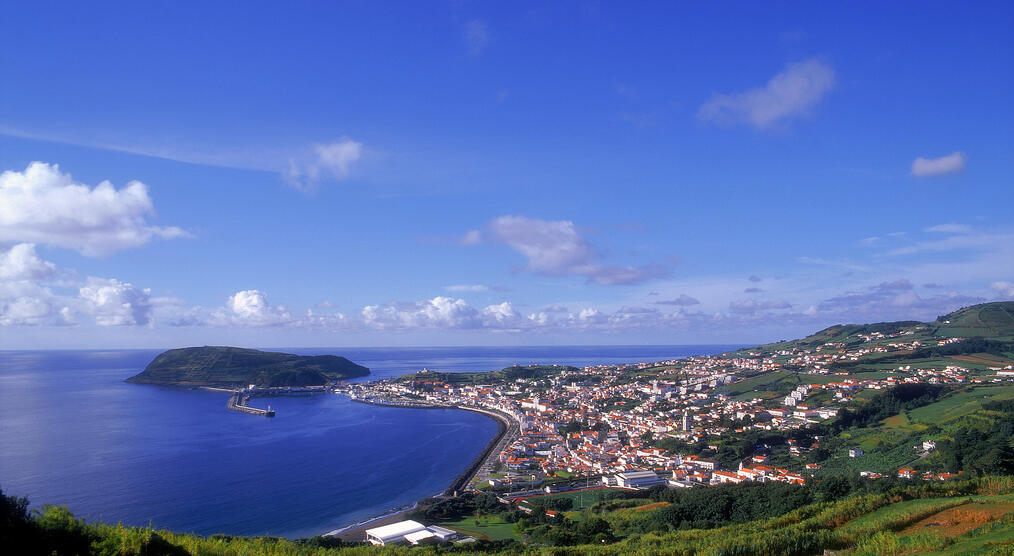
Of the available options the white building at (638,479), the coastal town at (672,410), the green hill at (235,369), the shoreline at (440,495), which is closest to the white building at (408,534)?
the shoreline at (440,495)

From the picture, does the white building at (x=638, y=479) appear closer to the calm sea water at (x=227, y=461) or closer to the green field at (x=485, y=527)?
the green field at (x=485, y=527)

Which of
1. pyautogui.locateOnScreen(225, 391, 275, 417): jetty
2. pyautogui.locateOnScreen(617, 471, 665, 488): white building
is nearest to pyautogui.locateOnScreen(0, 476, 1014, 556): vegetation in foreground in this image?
pyautogui.locateOnScreen(617, 471, 665, 488): white building

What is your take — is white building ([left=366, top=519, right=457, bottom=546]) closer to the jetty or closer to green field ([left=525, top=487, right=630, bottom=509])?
green field ([left=525, top=487, right=630, bottom=509])

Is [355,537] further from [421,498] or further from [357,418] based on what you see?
[357,418]

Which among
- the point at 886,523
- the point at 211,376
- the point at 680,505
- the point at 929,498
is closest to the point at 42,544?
the point at 886,523

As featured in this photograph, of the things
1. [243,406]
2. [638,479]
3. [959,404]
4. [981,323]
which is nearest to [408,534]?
[638,479]

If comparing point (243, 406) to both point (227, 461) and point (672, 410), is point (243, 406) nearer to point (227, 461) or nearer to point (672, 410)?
point (227, 461)
